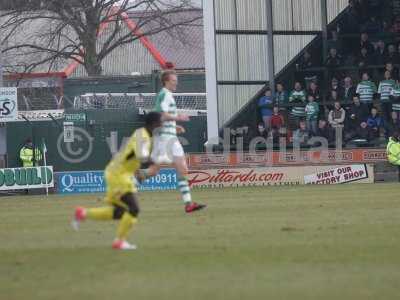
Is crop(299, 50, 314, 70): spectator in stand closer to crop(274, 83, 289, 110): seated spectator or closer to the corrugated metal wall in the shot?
the corrugated metal wall

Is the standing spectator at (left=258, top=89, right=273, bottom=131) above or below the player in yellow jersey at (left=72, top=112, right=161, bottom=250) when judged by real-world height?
above

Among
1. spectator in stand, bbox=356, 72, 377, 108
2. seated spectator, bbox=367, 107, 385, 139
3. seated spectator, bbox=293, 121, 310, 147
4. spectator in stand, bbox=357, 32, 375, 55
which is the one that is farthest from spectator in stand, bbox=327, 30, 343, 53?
seated spectator, bbox=367, 107, 385, 139

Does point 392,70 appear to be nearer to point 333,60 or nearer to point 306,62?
point 333,60

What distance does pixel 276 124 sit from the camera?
3575 cm

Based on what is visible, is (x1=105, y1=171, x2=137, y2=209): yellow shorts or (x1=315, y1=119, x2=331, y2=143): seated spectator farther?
(x1=315, y1=119, x2=331, y2=143): seated spectator

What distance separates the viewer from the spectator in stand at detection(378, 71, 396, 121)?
35.2 metres

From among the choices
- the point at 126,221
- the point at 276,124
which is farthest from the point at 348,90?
the point at 126,221

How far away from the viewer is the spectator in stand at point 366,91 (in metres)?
35.4

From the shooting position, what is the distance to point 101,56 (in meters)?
57.6

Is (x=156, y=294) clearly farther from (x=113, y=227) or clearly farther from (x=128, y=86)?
(x=128, y=86)

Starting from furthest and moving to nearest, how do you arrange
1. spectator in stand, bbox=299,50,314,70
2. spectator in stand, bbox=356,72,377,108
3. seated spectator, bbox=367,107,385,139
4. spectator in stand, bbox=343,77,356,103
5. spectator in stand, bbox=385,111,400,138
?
spectator in stand, bbox=299,50,314,70 < spectator in stand, bbox=343,77,356,103 < spectator in stand, bbox=356,72,377,108 < spectator in stand, bbox=385,111,400,138 < seated spectator, bbox=367,107,385,139

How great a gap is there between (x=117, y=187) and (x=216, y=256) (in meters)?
1.49

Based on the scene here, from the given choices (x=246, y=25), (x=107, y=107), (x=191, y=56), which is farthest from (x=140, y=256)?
(x=191, y=56)

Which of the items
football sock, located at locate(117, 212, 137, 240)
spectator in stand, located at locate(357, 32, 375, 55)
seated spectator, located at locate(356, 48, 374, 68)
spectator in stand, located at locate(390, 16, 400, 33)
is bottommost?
football sock, located at locate(117, 212, 137, 240)
